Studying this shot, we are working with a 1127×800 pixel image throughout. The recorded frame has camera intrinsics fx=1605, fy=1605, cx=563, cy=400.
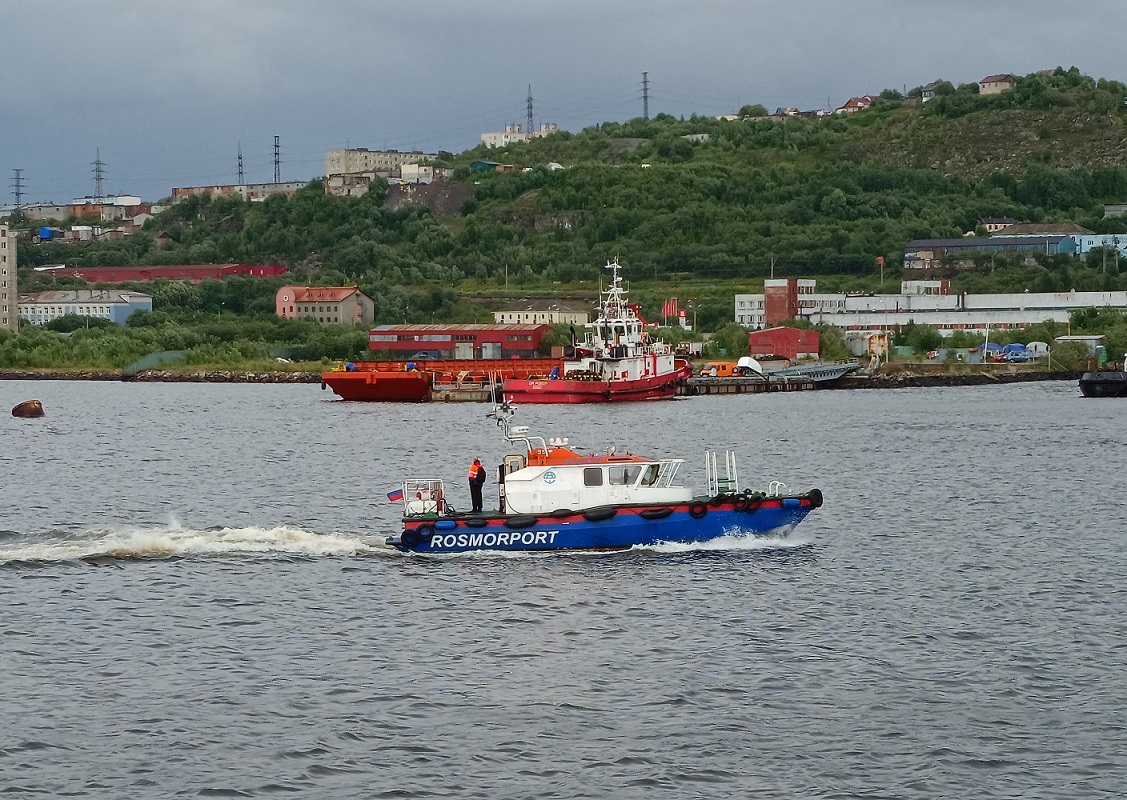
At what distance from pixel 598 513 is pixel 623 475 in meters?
1.39

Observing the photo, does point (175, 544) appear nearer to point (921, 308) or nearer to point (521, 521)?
point (521, 521)

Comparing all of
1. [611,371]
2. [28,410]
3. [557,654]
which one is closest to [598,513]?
[557,654]

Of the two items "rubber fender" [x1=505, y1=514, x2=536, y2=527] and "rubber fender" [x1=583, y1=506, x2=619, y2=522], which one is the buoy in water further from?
"rubber fender" [x1=583, y1=506, x2=619, y2=522]

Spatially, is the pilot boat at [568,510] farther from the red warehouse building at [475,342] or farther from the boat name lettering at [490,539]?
the red warehouse building at [475,342]

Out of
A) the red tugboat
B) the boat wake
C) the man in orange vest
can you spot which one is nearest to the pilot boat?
the man in orange vest

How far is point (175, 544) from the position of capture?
44000 millimetres

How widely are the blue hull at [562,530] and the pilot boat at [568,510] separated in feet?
0.08

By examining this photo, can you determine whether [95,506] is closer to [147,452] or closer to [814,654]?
[147,452]

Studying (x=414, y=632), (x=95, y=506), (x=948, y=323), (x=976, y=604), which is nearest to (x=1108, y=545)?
(x=976, y=604)

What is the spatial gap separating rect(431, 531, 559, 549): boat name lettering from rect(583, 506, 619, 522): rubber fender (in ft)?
3.08

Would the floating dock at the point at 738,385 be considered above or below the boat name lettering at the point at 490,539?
above

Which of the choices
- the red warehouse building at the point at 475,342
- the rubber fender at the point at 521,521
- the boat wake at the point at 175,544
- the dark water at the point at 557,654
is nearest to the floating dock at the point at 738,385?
the red warehouse building at the point at 475,342

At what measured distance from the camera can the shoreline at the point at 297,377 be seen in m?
146

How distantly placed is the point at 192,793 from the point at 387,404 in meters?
100
